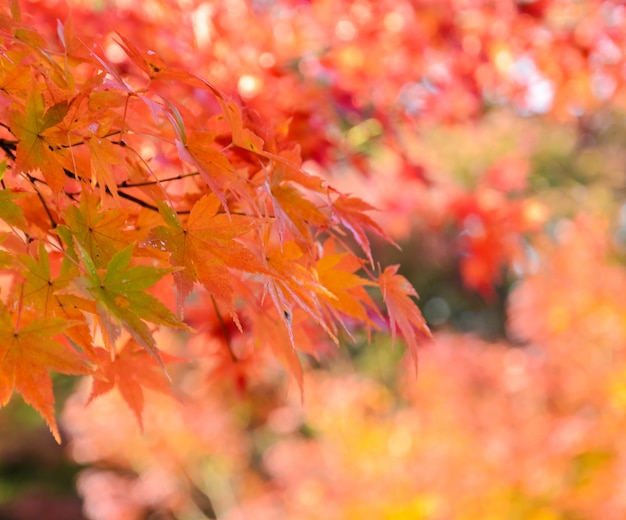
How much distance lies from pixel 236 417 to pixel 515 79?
2723 millimetres

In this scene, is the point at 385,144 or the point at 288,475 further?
the point at 288,475

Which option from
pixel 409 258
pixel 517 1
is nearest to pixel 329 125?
pixel 517 1

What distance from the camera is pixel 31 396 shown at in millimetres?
516

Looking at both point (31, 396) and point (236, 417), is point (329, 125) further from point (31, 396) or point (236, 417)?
point (236, 417)

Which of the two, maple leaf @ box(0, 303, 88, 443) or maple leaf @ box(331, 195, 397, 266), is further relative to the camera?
maple leaf @ box(331, 195, 397, 266)

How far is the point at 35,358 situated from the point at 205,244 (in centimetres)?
14

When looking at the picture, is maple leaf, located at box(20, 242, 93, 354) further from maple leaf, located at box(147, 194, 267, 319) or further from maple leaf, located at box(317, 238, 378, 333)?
maple leaf, located at box(317, 238, 378, 333)

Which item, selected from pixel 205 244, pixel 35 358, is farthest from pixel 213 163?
pixel 35 358

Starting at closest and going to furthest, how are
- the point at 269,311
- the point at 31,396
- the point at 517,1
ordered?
the point at 31,396 → the point at 269,311 → the point at 517,1

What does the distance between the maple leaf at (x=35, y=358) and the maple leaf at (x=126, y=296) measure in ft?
0.11

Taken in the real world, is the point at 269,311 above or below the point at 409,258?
above

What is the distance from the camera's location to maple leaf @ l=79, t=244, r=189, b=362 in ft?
1.53

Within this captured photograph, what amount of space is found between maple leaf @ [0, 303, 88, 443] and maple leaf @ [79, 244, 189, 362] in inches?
1.3

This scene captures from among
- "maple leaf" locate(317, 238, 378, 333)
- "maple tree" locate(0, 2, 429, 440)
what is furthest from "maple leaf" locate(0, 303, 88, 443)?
"maple leaf" locate(317, 238, 378, 333)
